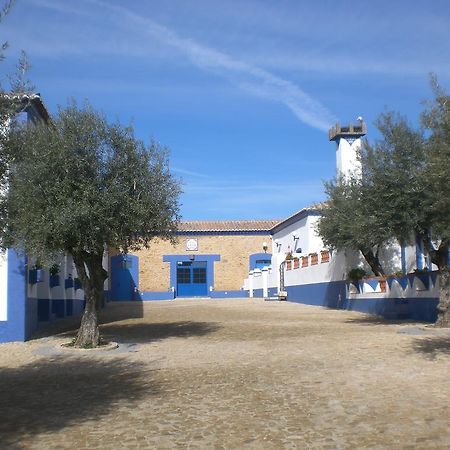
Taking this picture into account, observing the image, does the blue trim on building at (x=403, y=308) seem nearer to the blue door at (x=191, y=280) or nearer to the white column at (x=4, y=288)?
the white column at (x=4, y=288)

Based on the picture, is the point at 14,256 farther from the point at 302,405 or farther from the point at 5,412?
the point at 302,405

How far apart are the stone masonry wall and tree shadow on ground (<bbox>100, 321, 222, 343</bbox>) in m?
23.7

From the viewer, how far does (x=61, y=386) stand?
29.4 feet

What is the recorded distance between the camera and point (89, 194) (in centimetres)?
1187

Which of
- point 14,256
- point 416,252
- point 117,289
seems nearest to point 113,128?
point 14,256

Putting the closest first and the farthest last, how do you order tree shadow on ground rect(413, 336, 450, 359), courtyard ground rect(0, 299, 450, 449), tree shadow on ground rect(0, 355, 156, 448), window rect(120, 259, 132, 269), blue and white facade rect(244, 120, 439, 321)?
courtyard ground rect(0, 299, 450, 449)
tree shadow on ground rect(0, 355, 156, 448)
tree shadow on ground rect(413, 336, 450, 359)
blue and white facade rect(244, 120, 439, 321)
window rect(120, 259, 132, 269)

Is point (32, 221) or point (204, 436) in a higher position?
point (32, 221)

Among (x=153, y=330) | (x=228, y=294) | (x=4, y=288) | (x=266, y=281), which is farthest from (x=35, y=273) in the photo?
(x=228, y=294)

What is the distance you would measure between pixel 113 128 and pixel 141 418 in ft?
24.5

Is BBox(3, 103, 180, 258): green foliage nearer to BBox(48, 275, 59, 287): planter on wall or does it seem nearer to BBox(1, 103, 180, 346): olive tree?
BBox(1, 103, 180, 346): olive tree

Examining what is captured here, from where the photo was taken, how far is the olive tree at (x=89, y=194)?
458 inches

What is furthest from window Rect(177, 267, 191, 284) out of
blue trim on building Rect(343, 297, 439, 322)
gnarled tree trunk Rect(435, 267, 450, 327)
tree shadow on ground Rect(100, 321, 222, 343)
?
gnarled tree trunk Rect(435, 267, 450, 327)

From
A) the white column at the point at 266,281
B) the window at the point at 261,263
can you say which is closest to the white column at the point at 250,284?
the window at the point at 261,263

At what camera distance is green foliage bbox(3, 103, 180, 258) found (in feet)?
38.1
